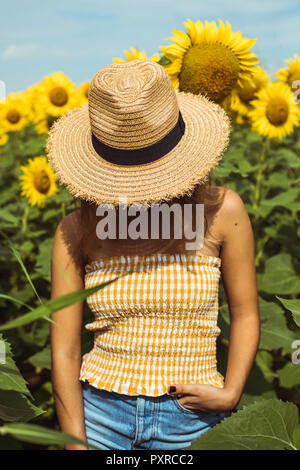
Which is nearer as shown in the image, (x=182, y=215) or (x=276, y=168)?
(x=182, y=215)

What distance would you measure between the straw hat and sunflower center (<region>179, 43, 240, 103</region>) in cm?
35

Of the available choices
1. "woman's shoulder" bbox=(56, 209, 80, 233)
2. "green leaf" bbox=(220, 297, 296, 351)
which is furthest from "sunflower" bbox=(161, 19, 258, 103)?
"green leaf" bbox=(220, 297, 296, 351)

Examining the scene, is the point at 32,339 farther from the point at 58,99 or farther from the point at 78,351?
the point at 58,99

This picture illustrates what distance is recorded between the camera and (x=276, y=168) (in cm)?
339

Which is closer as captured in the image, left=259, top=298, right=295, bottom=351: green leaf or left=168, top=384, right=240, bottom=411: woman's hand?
left=168, top=384, right=240, bottom=411: woman's hand

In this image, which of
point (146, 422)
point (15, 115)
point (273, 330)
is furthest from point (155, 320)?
point (15, 115)

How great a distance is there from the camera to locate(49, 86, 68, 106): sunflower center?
127 inches

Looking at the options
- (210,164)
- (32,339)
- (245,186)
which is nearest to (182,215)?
(210,164)

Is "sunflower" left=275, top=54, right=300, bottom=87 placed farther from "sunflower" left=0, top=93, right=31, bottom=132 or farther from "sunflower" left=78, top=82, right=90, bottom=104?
"sunflower" left=0, top=93, right=31, bottom=132

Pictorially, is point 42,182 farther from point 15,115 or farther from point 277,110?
point 15,115

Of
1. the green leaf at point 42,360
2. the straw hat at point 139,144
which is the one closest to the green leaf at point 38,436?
the straw hat at point 139,144

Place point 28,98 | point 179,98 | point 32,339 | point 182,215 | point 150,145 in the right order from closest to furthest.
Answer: point 150,145
point 182,215
point 179,98
point 32,339
point 28,98

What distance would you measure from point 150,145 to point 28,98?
350 centimetres

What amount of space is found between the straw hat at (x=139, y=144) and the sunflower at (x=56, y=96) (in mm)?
1982
